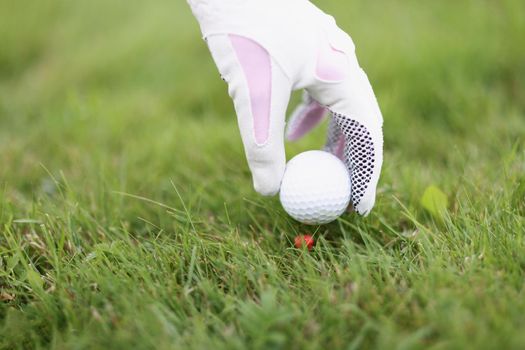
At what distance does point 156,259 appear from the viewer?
1760 millimetres

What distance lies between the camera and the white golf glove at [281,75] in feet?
5.24

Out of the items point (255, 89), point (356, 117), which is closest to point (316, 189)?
point (356, 117)

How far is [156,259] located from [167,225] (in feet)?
1.37

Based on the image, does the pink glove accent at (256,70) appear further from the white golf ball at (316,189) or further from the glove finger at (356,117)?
the white golf ball at (316,189)

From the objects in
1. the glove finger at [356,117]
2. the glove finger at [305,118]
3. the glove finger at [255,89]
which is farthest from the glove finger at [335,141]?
→ the glove finger at [255,89]

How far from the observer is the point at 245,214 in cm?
211

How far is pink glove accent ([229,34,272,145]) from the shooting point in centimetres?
159

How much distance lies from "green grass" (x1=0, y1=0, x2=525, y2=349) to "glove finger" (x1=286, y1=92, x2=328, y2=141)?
0.94 feet

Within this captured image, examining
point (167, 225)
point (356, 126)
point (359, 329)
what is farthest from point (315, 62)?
point (167, 225)

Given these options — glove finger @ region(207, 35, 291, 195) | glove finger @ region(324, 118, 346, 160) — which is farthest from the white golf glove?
glove finger @ region(324, 118, 346, 160)

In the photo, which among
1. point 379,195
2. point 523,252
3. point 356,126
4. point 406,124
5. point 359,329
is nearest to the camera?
point 359,329

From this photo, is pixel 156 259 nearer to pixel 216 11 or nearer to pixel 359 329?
pixel 359 329

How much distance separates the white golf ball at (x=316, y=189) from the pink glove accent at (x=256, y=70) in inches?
10.5

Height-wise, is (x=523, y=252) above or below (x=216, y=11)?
below
